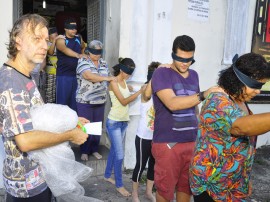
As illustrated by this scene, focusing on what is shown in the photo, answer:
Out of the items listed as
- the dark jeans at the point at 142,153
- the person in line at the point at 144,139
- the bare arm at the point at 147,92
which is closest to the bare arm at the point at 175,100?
the bare arm at the point at 147,92

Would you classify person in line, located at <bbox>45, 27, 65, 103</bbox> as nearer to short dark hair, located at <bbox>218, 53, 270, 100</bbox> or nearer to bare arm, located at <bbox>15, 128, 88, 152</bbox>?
bare arm, located at <bbox>15, 128, 88, 152</bbox>

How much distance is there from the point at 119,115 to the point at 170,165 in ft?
4.73

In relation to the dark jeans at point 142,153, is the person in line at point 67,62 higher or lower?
higher

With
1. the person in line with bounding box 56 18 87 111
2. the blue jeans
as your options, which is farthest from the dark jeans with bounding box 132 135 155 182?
the person in line with bounding box 56 18 87 111

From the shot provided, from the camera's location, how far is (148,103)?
12.4 ft

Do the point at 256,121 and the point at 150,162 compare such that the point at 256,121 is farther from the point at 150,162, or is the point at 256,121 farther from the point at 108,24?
the point at 108,24

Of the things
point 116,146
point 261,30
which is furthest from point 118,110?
point 261,30

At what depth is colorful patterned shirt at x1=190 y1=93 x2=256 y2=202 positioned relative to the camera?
190 centimetres

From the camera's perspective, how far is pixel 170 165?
2.80 meters

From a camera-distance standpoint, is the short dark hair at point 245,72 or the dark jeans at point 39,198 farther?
the short dark hair at point 245,72

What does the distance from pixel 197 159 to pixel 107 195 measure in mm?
2303

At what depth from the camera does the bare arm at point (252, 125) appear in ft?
5.53

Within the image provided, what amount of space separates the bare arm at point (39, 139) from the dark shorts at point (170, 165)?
1.24m

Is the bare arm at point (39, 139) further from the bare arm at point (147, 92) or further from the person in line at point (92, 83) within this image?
the person in line at point (92, 83)
